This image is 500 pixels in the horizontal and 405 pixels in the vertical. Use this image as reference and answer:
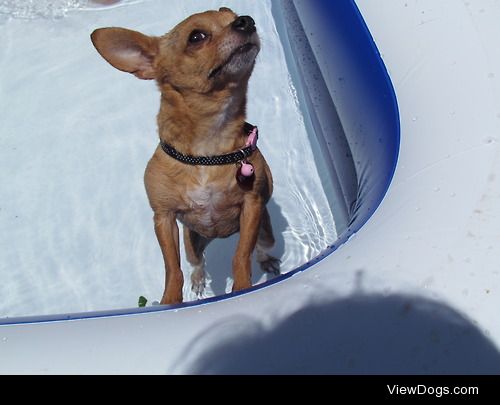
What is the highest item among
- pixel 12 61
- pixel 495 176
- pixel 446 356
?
pixel 12 61

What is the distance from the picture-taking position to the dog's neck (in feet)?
7.86

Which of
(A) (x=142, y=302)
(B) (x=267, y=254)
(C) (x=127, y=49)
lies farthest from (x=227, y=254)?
(C) (x=127, y=49)

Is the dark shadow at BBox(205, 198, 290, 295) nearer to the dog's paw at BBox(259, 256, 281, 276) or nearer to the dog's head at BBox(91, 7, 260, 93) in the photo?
the dog's paw at BBox(259, 256, 281, 276)

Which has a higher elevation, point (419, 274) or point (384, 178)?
point (384, 178)

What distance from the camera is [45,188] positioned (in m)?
3.51

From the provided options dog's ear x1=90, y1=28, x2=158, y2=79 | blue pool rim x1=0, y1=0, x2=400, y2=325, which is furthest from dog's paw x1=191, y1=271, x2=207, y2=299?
dog's ear x1=90, y1=28, x2=158, y2=79

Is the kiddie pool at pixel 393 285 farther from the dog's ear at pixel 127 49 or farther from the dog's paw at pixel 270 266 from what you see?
the dog's ear at pixel 127 49

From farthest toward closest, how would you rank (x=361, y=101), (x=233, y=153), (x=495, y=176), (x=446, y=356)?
(x=361, y=101)
(x=233, y=153)
(x=495, y=176)
(x=446, y=356)

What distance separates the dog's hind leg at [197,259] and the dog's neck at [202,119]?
61 cm

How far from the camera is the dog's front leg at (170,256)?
2537 millimetres

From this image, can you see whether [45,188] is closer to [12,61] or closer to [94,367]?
[12,61]

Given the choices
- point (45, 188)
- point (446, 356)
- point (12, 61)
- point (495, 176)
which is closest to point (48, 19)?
point (12, 61)

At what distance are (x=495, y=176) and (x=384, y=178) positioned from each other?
352mm

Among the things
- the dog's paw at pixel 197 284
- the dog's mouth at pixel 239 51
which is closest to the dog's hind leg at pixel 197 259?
the dog's paw at pixel 197 284
